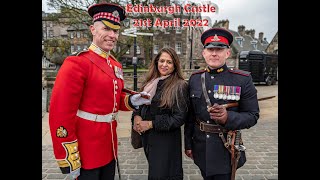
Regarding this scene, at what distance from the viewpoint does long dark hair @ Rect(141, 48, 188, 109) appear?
256 centimetres

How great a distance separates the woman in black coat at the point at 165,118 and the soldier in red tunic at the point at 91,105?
181 mm

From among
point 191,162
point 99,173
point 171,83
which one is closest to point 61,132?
point 99,173

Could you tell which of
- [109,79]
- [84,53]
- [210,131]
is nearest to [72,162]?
[109,79]

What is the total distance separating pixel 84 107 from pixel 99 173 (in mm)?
687

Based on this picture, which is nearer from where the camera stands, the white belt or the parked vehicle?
the white belt

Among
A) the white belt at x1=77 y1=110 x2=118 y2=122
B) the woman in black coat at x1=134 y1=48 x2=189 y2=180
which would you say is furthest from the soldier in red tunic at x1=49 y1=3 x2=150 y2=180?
the woman in black coat at x1=134 y1=48 x2=189 y2=180

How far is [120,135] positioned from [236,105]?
4.53m

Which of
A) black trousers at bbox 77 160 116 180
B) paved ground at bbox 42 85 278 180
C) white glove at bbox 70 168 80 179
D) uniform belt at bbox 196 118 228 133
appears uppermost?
uniform belt at bbox 196 118 228 133

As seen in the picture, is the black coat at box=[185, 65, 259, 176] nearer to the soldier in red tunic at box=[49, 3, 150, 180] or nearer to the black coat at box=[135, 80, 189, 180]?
the black coat at box=[135, 80, 189, 180]

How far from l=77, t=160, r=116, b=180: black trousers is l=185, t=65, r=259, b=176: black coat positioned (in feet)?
3.05

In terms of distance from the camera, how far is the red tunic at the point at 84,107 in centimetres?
203

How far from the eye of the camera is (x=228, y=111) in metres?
2.37

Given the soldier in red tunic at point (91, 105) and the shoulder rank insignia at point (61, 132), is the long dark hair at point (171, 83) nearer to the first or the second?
the soldier in red tunic at point (91, 105)

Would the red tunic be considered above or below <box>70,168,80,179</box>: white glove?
above
